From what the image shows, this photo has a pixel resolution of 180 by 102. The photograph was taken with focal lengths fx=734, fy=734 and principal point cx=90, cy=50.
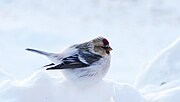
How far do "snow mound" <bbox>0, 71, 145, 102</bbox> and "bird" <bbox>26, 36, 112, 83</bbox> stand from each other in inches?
5.4

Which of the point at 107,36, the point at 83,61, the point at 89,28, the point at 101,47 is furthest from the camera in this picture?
the point at 89,28

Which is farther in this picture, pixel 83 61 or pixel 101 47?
pixel 101 47

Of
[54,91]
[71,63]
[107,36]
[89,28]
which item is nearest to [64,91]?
[54,91]

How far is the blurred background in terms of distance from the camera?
7.91 m

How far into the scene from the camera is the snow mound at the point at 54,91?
4.27 m

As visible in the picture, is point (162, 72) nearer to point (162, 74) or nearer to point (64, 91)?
point (162, 74)

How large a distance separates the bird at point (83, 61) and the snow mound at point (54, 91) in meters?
0.14

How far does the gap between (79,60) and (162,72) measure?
51.9 inches

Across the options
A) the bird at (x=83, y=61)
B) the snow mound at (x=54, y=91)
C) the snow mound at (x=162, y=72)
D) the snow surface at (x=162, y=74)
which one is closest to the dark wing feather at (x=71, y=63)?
the bird at (x=83, y=61)

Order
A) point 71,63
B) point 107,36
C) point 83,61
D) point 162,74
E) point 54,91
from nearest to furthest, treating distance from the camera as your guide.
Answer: point 54,91 → point 71,63 → point 83,61 → point 162,74 → point 107,36

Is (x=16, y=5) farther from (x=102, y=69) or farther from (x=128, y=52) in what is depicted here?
(x=102, y=69)

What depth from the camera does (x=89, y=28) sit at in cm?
938

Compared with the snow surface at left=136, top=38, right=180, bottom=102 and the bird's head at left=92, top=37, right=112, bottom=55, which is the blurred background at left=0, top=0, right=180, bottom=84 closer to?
the snow surface at left=136, top=38, right=180, bottom=102

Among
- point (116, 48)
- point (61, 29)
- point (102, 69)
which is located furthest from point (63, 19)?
point (102, 69)
